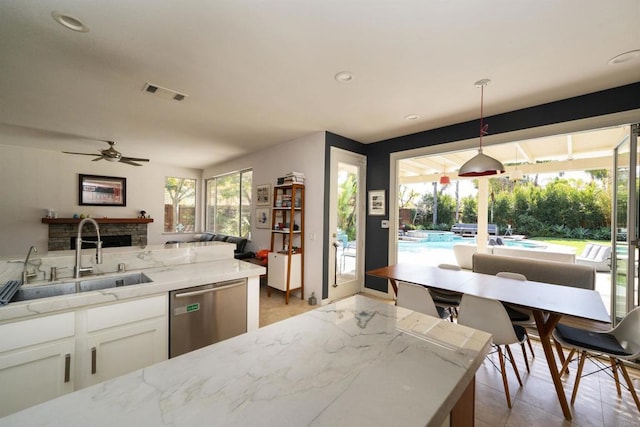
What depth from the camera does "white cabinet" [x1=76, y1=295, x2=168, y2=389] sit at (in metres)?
1.51

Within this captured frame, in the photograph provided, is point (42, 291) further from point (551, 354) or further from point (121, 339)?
point (551, 354)

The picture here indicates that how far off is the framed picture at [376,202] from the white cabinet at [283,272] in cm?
145

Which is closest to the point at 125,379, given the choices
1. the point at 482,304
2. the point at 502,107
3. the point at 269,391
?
the point at 269,391

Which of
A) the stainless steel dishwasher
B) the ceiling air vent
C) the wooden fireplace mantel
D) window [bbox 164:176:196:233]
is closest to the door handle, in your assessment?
the stainless steel dishwasher

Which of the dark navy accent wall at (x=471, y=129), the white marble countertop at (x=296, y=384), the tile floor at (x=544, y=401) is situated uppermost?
the dark navy accent wall at (x=471, y=129)

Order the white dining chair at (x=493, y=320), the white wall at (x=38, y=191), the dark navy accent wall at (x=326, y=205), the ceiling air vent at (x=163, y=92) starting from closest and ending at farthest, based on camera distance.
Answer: the white dining chair at (x=493, y=320) → the ceiling air vent at (x=163, y=92) → the dark navy accent wall at (x=326, y=205) → the white wall at (x=38, y=191)

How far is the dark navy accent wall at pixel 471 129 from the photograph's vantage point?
243 cm

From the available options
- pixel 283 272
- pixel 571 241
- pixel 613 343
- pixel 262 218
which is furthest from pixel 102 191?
pixel 571 241

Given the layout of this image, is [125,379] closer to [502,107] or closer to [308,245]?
[308,245]

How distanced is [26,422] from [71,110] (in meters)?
3.96

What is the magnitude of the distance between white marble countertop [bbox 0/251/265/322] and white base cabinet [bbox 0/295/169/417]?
5cm

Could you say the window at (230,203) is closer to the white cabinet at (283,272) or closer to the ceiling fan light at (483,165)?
the white cabinet at (283,272)

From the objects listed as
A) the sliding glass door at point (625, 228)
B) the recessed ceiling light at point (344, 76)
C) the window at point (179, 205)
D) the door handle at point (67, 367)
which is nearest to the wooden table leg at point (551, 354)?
the sliding glass door at point (625, 228)

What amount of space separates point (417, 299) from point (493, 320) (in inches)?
21.9
